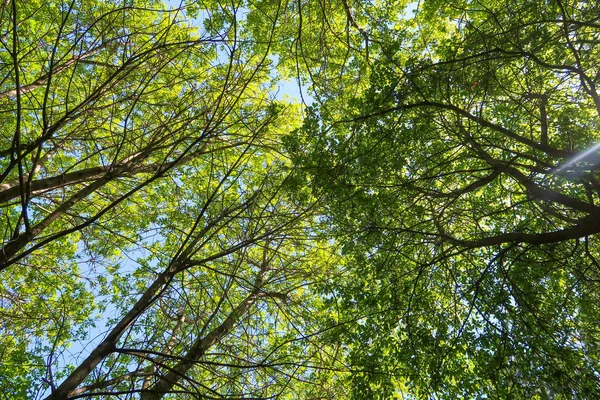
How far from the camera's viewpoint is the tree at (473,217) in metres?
3.88

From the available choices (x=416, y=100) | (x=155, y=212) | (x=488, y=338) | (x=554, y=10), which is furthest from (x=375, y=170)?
(x=155, y=212)

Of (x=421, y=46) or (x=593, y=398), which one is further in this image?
(x=421, y=46)

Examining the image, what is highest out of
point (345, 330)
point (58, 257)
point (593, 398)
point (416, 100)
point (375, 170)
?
point (58, 257)

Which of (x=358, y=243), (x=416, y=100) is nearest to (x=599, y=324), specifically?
(x=358, y=243)

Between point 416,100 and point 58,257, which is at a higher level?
point 58,257

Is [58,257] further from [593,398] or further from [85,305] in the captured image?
[593,398]

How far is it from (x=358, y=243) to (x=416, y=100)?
90.1 inches

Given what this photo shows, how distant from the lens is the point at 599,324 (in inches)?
172

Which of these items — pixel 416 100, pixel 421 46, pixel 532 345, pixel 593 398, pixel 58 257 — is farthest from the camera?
pixel 58 257

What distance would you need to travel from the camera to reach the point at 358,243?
16.9 feet

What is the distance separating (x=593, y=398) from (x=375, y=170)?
3.44 metres

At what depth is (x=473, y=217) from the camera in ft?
16.0

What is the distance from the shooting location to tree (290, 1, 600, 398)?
3.88m

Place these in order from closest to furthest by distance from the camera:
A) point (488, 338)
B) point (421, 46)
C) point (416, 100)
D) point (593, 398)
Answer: point (593, 398) → point (488, 338) → point (416, 100) → point (421, 46)
